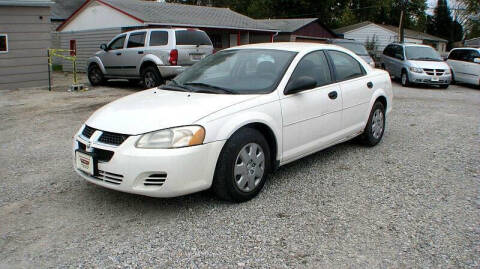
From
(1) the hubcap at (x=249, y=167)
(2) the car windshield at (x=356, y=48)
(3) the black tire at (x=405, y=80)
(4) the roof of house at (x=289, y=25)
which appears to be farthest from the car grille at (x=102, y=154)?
(4) the roof of house at (x=289, y=25)

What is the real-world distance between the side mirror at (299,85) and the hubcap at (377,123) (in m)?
2.02

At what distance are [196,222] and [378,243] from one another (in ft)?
5.02

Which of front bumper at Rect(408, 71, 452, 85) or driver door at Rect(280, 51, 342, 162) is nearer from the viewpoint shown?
driver door at Rect(280, 51, 342, 162)

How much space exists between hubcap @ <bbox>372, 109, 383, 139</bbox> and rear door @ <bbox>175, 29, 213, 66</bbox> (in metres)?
6.69

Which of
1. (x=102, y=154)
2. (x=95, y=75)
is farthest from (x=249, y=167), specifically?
(x=95, y=75)

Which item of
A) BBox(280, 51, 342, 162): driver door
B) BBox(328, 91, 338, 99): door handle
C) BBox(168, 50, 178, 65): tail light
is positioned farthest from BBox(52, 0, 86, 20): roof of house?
BBox(328, 91, 338, 99): door handle

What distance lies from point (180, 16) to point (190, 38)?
28.1ft

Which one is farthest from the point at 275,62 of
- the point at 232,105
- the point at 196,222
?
the point at 196,222

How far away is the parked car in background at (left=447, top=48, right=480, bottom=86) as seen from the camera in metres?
16.7

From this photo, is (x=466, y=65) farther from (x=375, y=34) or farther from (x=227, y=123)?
(x=375, y=34)

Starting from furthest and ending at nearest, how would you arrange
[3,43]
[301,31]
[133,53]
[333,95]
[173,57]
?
[301,31], [3,43], [133,53], [173,57], [333,95]

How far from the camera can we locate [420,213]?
13.1 ft

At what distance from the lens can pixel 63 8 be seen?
3384 cm

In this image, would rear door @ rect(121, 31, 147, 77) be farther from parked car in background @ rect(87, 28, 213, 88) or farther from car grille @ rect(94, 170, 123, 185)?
car grille @ rect(94, 170, 123, 185)
